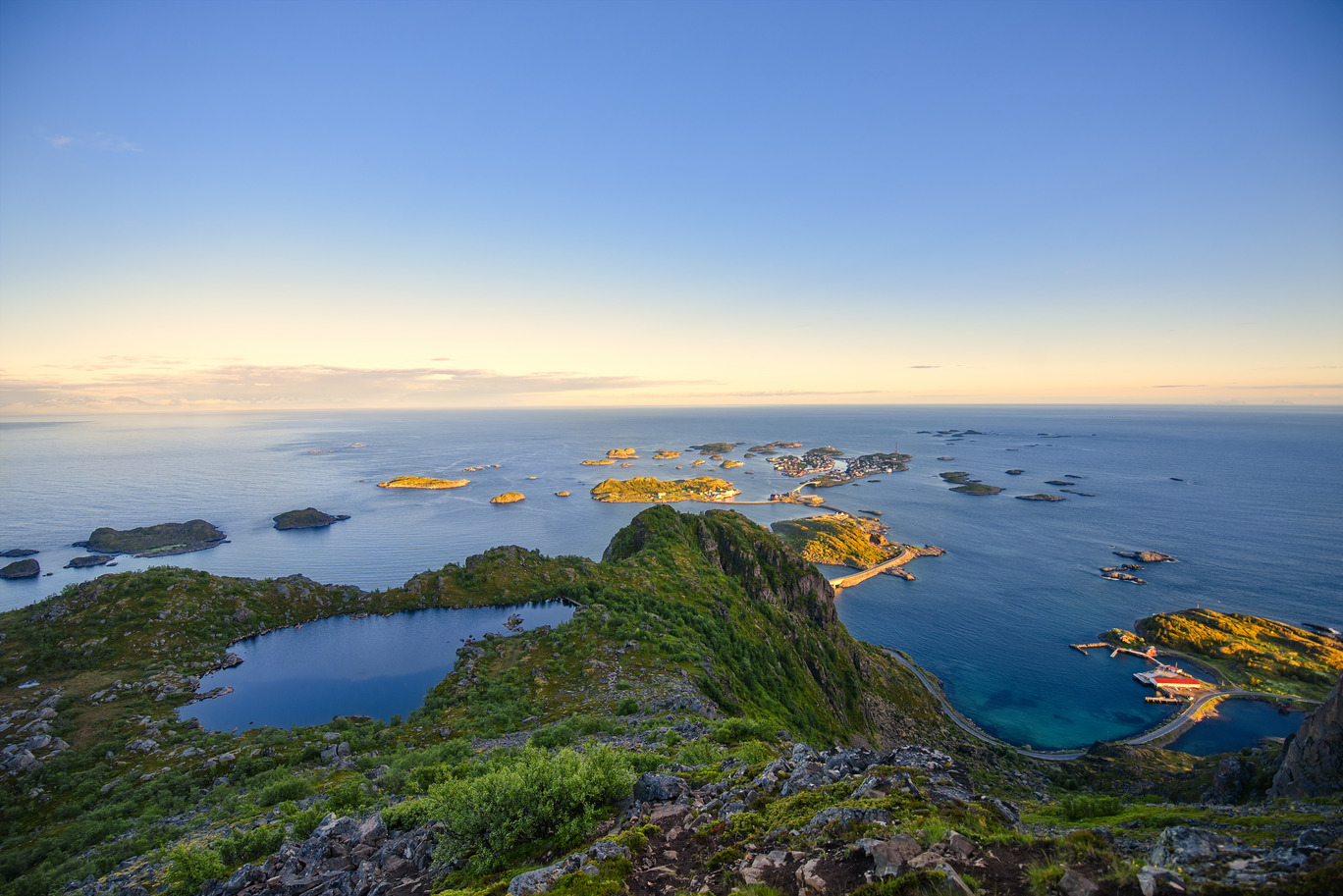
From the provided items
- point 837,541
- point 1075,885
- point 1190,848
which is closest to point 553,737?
point 1075,885

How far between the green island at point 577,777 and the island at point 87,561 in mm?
79060

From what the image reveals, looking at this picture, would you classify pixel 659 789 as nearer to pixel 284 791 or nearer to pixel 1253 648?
pixel 284 791

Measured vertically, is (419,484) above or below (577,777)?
below

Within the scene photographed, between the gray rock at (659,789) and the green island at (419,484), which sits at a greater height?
the gray rock at (659,789)

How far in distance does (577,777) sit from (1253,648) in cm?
11471

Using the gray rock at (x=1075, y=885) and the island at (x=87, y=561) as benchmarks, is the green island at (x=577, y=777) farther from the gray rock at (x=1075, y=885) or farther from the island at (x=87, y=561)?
the island at (x=87, y=561)

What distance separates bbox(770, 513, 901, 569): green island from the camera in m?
115

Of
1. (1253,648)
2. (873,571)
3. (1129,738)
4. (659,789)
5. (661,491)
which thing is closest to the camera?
(659,789)

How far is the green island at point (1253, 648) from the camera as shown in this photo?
2692 inches

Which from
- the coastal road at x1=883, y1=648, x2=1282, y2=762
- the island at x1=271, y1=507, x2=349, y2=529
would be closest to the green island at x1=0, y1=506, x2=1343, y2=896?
the coastal road at x1=883, y1=648, x2=1282, y2=762

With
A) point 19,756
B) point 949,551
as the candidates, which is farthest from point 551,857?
point 949,551

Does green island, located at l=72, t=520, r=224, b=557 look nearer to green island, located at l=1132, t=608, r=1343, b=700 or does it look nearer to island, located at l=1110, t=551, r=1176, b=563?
green island, located at l=1132, t=608, r=1343, b=700

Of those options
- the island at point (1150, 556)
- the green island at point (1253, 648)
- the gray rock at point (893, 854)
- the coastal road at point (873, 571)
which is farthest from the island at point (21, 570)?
the island at point (1150, 556)

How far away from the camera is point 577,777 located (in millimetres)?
10836
